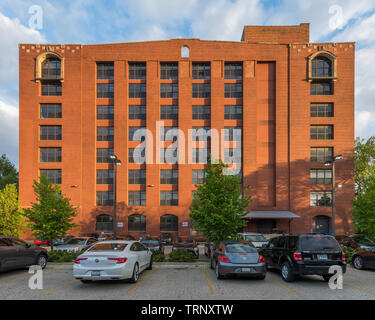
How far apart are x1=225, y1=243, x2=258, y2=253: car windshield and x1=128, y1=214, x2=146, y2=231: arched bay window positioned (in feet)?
82.0

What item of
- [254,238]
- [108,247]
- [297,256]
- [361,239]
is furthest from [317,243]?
[361,239]

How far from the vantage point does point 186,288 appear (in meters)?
8.70

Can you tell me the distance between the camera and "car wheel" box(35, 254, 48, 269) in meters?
11.9

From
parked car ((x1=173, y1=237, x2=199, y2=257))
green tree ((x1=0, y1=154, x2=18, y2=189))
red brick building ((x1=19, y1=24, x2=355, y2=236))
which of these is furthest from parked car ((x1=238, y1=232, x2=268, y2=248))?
green tree ((x1=0, y1=154, x2=18, y2=189))

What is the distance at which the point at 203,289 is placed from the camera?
8.56m

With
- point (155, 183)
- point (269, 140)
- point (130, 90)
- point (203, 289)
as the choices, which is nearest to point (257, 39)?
point (269, 140)

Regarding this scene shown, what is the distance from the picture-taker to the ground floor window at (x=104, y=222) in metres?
33.6

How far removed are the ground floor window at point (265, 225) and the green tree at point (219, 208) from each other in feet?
63.2

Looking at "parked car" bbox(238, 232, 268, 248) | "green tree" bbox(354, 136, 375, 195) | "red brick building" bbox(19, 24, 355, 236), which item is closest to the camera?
"parked car" bbox(238, 232, 268, 248)

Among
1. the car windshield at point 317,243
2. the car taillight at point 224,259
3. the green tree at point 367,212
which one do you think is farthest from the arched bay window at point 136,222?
the car windshield at point 317,243

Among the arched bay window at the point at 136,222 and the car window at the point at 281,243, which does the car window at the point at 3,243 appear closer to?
the car window at the point at 281,243

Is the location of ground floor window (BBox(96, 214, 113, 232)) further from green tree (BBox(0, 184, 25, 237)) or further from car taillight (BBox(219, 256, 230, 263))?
car taillight (BBox(219, 256, 230, 263))

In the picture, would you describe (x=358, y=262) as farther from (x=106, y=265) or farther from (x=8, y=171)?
(x=8, y=171)

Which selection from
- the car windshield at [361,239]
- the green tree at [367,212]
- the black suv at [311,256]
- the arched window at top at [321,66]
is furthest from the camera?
the arched window at top at [321,66]
